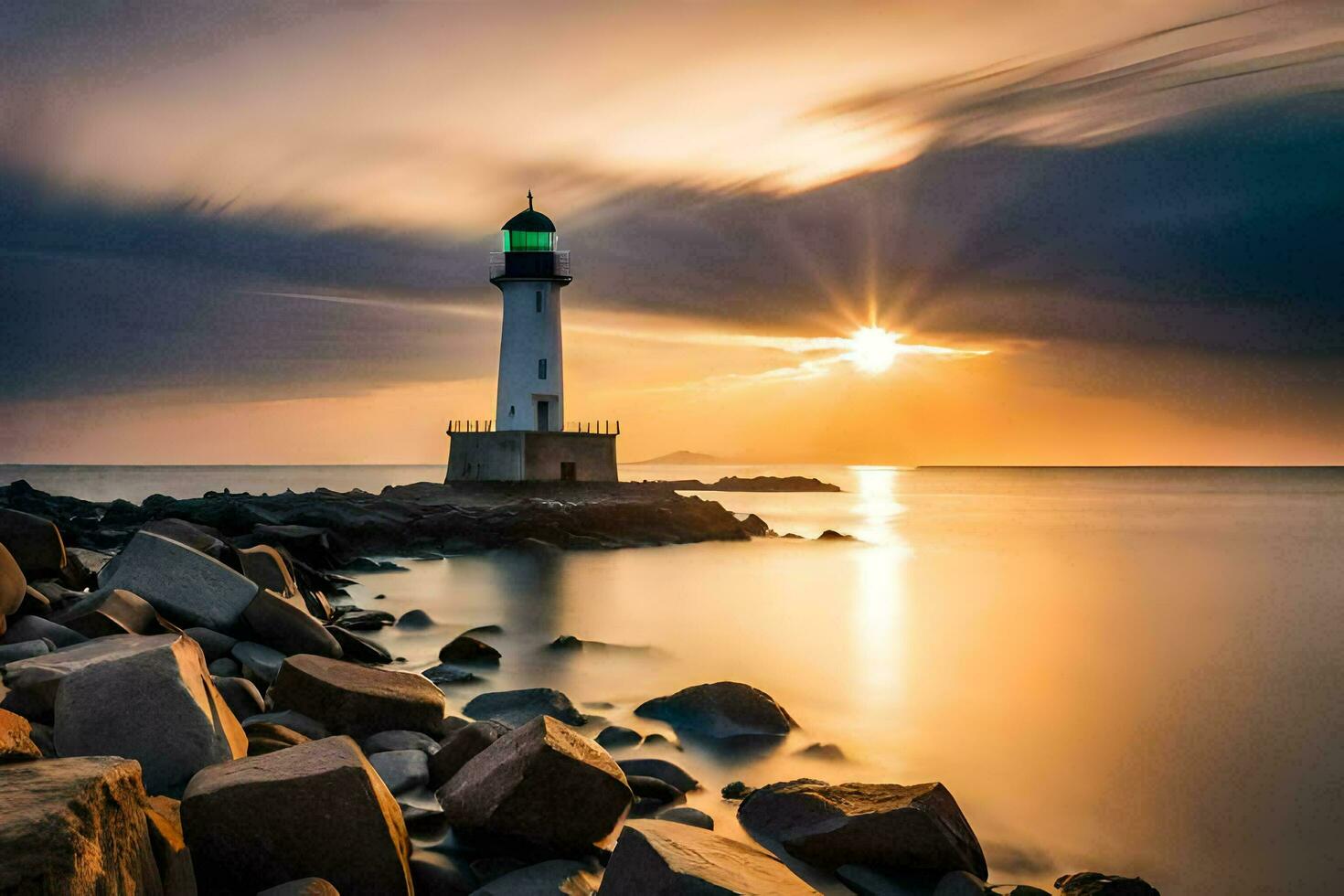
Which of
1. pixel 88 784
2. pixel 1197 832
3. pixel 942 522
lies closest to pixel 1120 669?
pixel 1197 832

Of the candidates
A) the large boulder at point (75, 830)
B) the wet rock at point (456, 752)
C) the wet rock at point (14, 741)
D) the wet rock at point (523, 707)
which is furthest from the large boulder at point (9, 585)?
the large boulder at point (75, 830)

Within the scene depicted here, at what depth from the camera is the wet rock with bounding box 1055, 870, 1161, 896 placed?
5207 millimetres

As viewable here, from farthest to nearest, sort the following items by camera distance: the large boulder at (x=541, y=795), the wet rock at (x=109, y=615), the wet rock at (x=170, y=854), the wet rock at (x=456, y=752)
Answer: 1. the wet rock at (x=109, y=615)
2. the wet rock at (x=456, y=752)
3. the large boulder at (x=541, y=795)
4. the wet rock at (x=170, y=854)

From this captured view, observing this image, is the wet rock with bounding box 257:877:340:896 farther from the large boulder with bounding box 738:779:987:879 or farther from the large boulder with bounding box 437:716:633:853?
the large boulder with bounding box 738:779:987:879

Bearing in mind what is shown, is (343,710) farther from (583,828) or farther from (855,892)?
(855,892)

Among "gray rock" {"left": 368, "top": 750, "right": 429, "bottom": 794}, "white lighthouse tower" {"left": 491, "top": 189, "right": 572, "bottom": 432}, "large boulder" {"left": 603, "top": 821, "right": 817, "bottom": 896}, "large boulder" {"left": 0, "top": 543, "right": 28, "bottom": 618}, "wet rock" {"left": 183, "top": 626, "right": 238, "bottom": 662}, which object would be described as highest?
"white lighthouse tower" {"left": 491, "top": 189, "right": 572, "bottom": 432}

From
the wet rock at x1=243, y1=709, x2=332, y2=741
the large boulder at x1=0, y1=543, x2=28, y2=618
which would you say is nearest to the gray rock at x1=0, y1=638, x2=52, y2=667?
the large boulder at x1=0, y1=543, x2=28, y2=618

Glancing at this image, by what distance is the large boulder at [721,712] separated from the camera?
823 centimetres

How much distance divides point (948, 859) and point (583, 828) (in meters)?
1.82

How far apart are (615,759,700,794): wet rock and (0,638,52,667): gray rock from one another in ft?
10.8

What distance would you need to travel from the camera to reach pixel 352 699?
6.17 metres

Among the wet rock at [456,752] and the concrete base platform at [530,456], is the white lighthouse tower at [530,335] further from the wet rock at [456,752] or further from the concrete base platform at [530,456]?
the wet rock at [456,752]

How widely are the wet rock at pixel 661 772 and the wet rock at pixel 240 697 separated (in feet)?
7.16

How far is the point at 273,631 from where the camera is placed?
26.1ft
